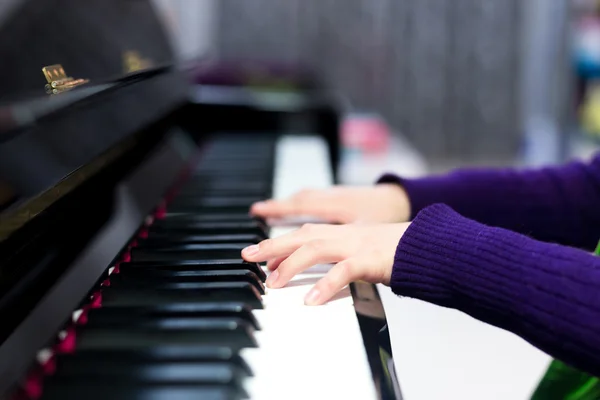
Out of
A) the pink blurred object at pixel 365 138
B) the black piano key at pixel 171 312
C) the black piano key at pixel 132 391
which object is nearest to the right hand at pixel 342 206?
the black piano key at pixel 171 312

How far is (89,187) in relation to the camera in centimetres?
84

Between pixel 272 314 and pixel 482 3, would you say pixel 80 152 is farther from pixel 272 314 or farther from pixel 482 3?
pixel 482 3

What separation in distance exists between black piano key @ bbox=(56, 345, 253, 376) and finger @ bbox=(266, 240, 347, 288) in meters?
0.16

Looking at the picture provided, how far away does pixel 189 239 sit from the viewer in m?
0.78

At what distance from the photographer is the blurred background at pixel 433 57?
3359mm

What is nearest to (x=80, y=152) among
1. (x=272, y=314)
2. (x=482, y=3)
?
(x=272, y=314)

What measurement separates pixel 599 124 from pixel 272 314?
3.12 m

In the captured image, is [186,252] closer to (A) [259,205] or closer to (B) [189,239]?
(B) [189,239]

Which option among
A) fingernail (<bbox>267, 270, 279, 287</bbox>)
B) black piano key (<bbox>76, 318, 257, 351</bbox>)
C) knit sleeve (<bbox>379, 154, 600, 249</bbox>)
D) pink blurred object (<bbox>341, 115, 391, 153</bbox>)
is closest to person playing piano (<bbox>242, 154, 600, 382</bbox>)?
fingernail (<bbox>267, 270, 279, 287</bbox>)

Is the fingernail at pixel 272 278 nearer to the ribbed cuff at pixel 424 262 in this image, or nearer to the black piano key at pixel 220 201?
the ribbed cuff at pixel 424 262

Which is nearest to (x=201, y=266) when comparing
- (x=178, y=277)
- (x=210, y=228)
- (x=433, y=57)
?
(x=178, y=277)

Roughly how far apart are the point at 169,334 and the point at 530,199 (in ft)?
2.03

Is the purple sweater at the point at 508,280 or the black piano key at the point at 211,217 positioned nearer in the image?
the purple sweater at the point at 508,280

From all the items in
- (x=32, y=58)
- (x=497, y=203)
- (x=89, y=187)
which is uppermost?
(x=32, y=58)
